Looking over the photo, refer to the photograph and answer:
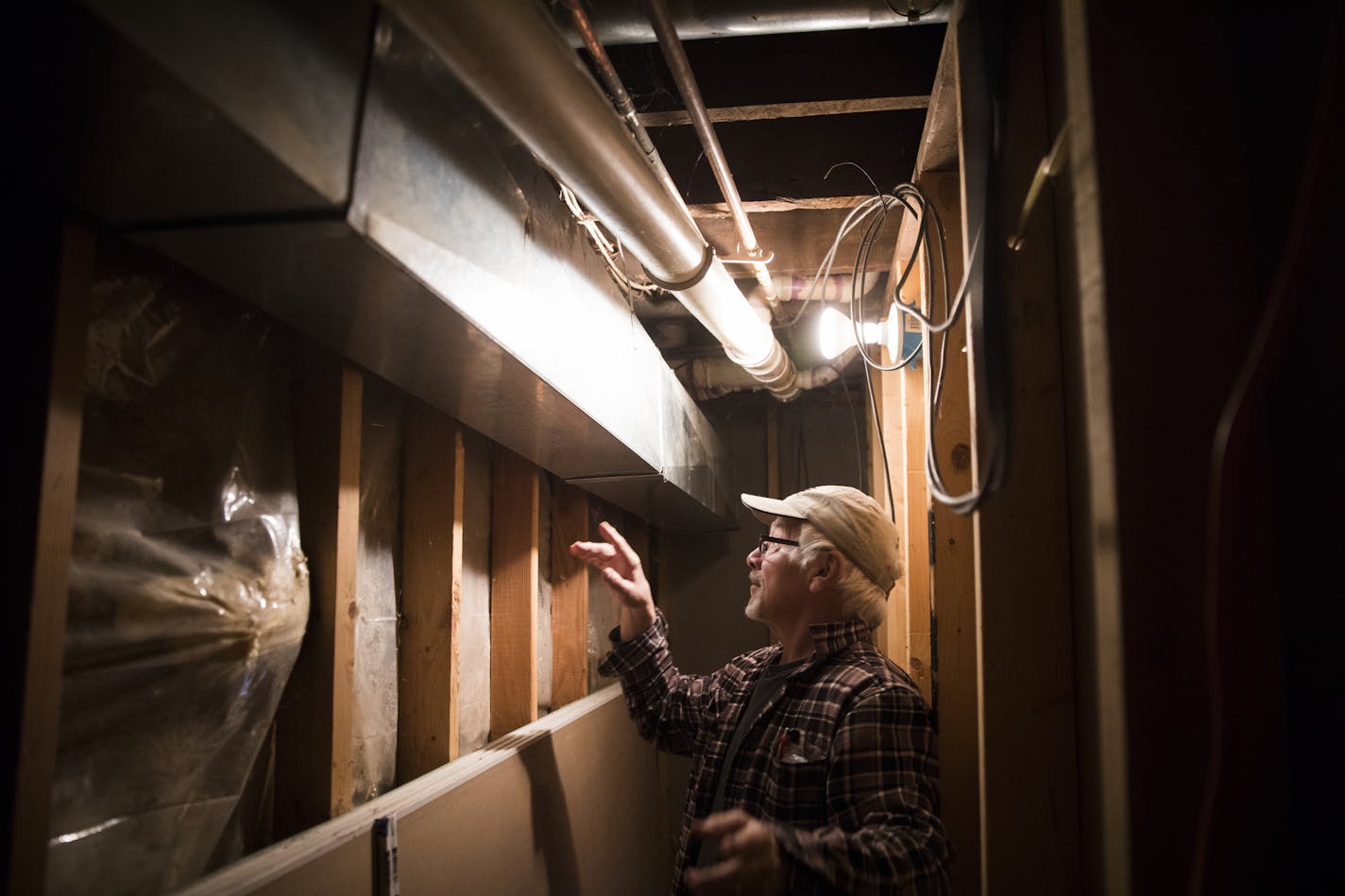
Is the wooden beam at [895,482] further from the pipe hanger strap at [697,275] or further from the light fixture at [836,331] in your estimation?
the pipe hanger strap at [697,275]

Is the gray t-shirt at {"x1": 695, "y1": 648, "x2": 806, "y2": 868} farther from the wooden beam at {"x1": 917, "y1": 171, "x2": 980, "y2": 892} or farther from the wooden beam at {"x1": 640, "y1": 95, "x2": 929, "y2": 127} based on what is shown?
the wooden beam at {"x1": 640, "y1": 95, "x2": 929, "y2": 127}

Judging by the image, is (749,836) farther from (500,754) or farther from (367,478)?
(367,478)

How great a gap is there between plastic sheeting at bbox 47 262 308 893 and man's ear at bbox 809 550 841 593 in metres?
1.03

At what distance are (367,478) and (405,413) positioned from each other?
0.19m

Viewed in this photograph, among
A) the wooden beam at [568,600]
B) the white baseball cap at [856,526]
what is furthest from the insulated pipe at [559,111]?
the wooden beam at [568,600]

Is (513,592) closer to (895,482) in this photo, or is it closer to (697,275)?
(697,275)

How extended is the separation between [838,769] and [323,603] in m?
0.90

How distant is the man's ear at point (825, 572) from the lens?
1695mm

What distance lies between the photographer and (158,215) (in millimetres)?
748

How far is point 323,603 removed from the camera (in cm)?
121

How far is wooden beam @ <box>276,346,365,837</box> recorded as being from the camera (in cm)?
118

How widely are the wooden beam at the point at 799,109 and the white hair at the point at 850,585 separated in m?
0.89

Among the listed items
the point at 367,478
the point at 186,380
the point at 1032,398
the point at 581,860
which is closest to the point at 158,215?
the point at 186,380

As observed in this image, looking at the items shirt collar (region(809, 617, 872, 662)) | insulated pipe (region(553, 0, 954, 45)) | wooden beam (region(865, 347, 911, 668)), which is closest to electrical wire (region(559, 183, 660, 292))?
insulated pipe (region(553, 0, 954, 45))
